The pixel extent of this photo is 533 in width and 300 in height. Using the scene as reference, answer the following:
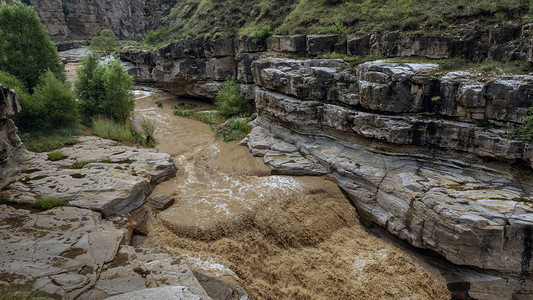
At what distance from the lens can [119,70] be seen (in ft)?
62.9

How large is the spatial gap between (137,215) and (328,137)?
30.9 ft

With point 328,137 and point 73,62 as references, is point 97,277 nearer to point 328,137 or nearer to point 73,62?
point 328,137

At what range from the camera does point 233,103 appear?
2158cm

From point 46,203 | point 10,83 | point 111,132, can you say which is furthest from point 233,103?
point 46,203

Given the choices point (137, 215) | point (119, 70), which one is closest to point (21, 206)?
point (137, 215)

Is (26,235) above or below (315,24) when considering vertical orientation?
below

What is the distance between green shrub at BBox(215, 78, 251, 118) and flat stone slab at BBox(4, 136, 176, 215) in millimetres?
8113

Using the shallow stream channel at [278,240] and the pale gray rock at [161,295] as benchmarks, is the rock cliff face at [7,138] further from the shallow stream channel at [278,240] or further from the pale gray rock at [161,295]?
the pale gray rock at [161,295]

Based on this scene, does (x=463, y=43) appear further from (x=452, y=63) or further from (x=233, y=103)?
(x=233, y=103)

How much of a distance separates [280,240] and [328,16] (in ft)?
47.8

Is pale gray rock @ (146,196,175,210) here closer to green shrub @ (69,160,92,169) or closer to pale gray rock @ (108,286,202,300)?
green shrub @ (69,160,92,169)

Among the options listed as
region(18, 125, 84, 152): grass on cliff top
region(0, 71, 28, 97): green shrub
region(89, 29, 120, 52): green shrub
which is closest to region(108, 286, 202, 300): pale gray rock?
region(18, 125, 84, 152): grass on cliff top

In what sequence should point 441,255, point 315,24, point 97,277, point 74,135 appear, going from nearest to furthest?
point 97,277 < point 441,255 < point 74,135 < point 315,24

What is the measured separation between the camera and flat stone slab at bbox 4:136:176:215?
33.6ft
